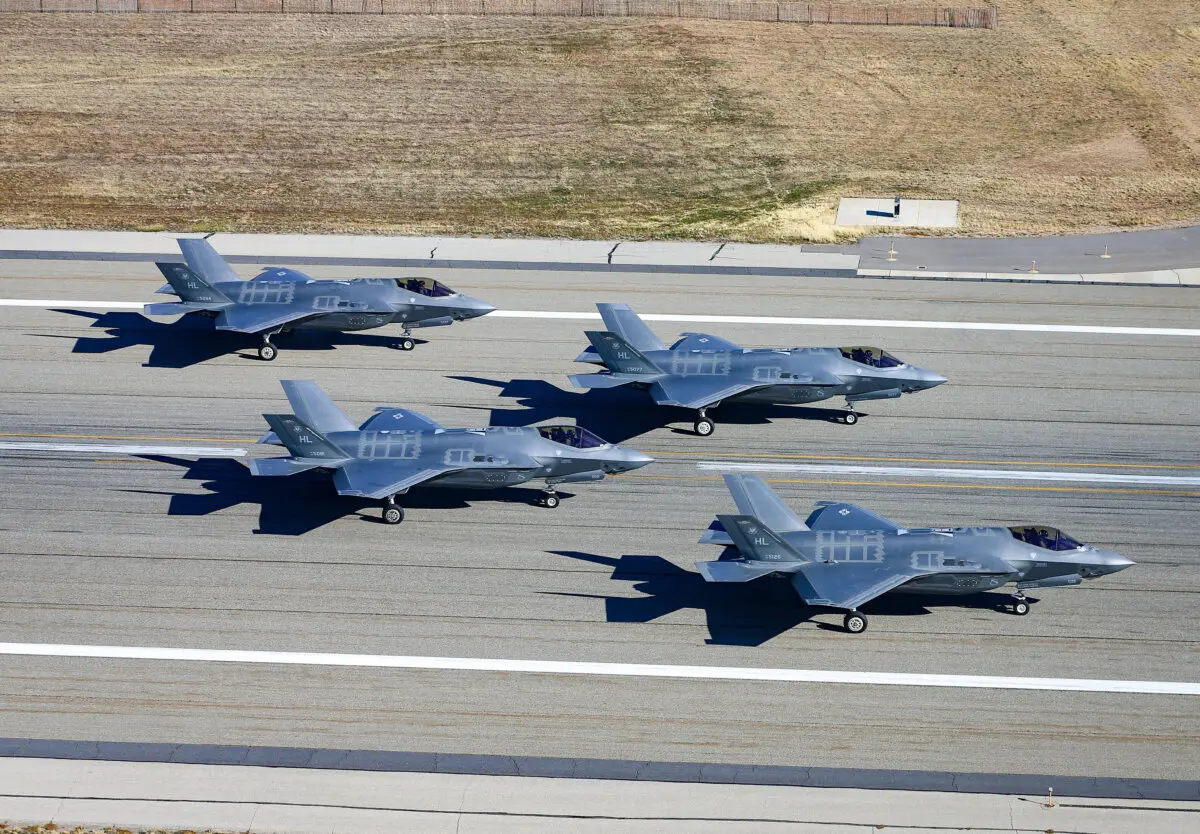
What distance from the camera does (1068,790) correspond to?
2292 centimetres

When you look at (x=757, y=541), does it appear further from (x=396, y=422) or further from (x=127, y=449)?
(x=127, y=449)

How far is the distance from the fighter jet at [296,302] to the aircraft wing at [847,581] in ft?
54.2

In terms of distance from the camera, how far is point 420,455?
2991cm

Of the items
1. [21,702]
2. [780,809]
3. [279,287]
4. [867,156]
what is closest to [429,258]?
[279,287]

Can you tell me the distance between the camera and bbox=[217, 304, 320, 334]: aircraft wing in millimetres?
37344

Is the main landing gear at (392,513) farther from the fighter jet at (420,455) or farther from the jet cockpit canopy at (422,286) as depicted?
the jet cockpit canopy at (422,286)

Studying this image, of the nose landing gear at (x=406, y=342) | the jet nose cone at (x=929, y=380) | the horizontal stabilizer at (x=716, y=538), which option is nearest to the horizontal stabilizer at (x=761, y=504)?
the horizontal stabilizer at (x=716, y=538)

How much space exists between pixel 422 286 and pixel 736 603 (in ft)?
53.0

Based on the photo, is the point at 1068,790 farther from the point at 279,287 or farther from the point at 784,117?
the point at 784,117

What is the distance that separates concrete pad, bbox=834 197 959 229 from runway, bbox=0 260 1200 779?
7.31 metres

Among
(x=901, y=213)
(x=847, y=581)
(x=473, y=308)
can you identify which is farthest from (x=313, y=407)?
(x=901, y=213)

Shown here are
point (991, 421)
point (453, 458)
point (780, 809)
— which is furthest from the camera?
point (991, 421)

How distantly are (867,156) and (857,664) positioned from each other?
34618 mm

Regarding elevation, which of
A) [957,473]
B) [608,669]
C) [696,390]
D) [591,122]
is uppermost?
[591,122]
